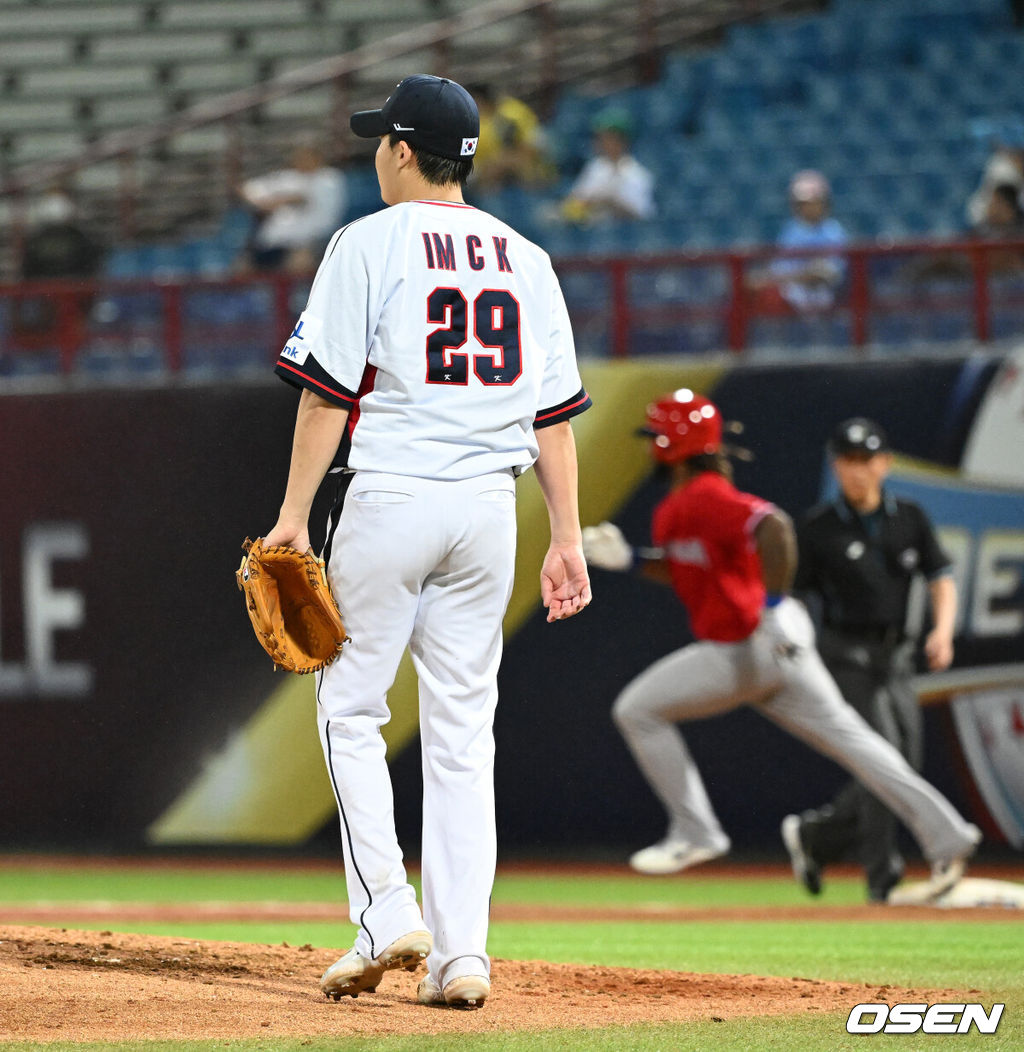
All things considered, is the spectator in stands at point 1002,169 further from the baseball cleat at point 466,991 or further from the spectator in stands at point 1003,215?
the baseball cleat at point 466,991

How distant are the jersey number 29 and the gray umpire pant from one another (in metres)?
4.57

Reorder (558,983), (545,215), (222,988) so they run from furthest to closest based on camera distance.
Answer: (545,215) → (558,983) → (222,988)

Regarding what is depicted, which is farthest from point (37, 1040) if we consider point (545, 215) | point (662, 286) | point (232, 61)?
point (232, 61)

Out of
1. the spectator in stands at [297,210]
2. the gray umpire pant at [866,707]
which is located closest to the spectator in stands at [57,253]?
the spectator in stands at [297,210]

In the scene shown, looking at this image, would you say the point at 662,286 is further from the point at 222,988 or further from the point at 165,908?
the point at 222,988

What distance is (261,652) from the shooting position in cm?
1084

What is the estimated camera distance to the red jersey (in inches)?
330

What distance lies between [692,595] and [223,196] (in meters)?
8.81

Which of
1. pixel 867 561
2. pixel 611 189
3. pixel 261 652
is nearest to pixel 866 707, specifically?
pixel 867 561

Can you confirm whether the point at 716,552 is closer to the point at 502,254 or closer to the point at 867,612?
the point at 867,612

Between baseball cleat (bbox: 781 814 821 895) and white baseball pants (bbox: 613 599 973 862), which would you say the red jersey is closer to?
white baseball pants (bbox: 613 599 973 862)

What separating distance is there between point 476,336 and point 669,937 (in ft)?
12.0

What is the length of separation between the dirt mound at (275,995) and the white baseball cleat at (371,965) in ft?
0.12

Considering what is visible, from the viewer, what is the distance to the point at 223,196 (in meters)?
16.1
